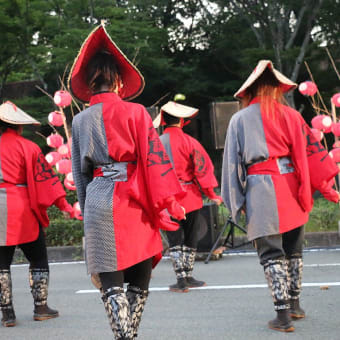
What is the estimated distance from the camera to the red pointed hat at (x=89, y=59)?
3.37 meters

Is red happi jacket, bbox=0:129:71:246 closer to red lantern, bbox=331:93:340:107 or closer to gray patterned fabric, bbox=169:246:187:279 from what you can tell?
gray patterned fabric, bbox=169:246:187:279

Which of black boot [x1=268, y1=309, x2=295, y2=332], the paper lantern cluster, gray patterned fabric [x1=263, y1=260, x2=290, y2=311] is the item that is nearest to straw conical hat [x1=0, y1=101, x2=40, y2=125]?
gray patterned fabric [x1=263, y1=260, x2=290, y2=311]

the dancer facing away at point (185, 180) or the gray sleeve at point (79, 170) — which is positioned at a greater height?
the gray sleeve at point (79, 170)

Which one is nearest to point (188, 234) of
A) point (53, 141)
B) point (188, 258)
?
point (188, 258)

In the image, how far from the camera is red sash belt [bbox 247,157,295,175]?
13.9ft

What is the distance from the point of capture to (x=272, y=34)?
17750mm

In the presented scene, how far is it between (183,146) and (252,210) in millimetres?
2200

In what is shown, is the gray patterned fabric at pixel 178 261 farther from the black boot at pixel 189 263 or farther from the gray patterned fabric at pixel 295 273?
the gray patterned fabric at pixel 295 273

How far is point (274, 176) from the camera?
423 centimetres

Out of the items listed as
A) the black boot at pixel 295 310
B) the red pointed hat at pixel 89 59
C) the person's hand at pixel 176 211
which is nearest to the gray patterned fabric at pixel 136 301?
the person's hand at pixel 176 211

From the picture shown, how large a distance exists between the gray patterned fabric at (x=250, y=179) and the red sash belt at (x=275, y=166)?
0.11 feet

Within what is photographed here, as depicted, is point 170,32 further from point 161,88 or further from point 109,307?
point 109,307

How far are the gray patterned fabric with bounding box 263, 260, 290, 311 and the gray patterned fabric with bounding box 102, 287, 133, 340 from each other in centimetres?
135

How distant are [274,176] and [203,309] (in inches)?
63.0
